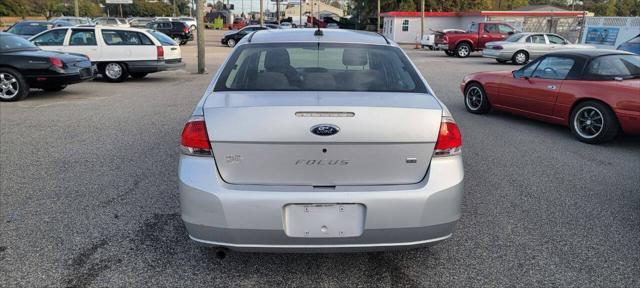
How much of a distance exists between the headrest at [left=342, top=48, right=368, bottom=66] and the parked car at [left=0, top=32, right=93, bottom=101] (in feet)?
27.5

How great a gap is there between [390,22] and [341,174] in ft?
141

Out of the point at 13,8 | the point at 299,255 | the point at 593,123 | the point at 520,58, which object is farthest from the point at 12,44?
the point at 13,8

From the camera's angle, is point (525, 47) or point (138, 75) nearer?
point (138, 75)

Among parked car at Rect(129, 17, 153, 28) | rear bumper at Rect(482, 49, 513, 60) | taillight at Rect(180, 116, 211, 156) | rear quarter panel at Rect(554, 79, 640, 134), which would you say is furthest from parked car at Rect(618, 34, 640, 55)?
parked car at Rect(129, 17, 153, 28)

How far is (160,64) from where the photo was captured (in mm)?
13711

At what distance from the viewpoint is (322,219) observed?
105 inches

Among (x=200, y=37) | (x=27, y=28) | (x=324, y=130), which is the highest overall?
(x=27, y=28)

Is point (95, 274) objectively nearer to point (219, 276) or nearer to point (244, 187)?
point (219, 276)

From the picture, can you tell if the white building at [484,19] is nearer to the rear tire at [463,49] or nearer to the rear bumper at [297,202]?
the rear tire at [463,49]

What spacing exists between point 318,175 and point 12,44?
10.1 meters

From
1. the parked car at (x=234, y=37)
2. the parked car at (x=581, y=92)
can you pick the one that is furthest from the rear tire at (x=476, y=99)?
the parked car at (x=234, y=37)

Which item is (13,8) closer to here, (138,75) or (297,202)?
(138,75)

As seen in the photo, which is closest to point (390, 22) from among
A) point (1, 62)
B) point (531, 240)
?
point (1, 62)

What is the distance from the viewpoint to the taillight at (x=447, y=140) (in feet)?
9.27
